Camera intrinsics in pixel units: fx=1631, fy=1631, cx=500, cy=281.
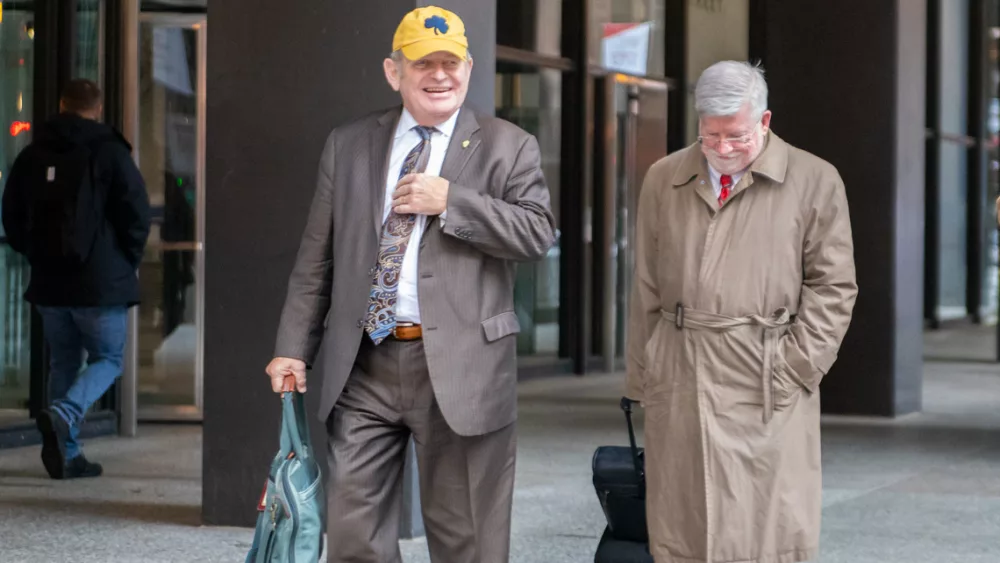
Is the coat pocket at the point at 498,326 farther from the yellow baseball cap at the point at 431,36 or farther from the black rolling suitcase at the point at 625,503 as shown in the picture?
the yellow baseball cap at the point at 431,36

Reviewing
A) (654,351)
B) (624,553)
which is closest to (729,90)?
(654,351)

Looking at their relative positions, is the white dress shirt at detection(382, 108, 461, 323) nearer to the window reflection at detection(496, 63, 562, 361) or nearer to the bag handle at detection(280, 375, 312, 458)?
the bag handle at detection(280, 375, 312, 458)

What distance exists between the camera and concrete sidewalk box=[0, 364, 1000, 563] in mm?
6453

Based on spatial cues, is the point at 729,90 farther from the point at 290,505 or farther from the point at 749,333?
the point at 290,505

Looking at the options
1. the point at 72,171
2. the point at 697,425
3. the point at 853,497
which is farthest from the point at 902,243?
the point at 697,425

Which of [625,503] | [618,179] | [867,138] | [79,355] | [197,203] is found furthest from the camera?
[618,179]

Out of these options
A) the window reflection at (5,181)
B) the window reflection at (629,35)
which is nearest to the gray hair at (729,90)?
the window reflection at (5,181)

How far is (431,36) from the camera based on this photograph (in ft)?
13.9

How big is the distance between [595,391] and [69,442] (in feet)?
18.9

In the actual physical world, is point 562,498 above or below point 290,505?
below

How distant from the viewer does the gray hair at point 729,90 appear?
4.08 meters

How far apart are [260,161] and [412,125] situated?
2.29 m

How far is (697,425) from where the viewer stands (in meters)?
4.20

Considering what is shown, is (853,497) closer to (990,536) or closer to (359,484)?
(990,536)
